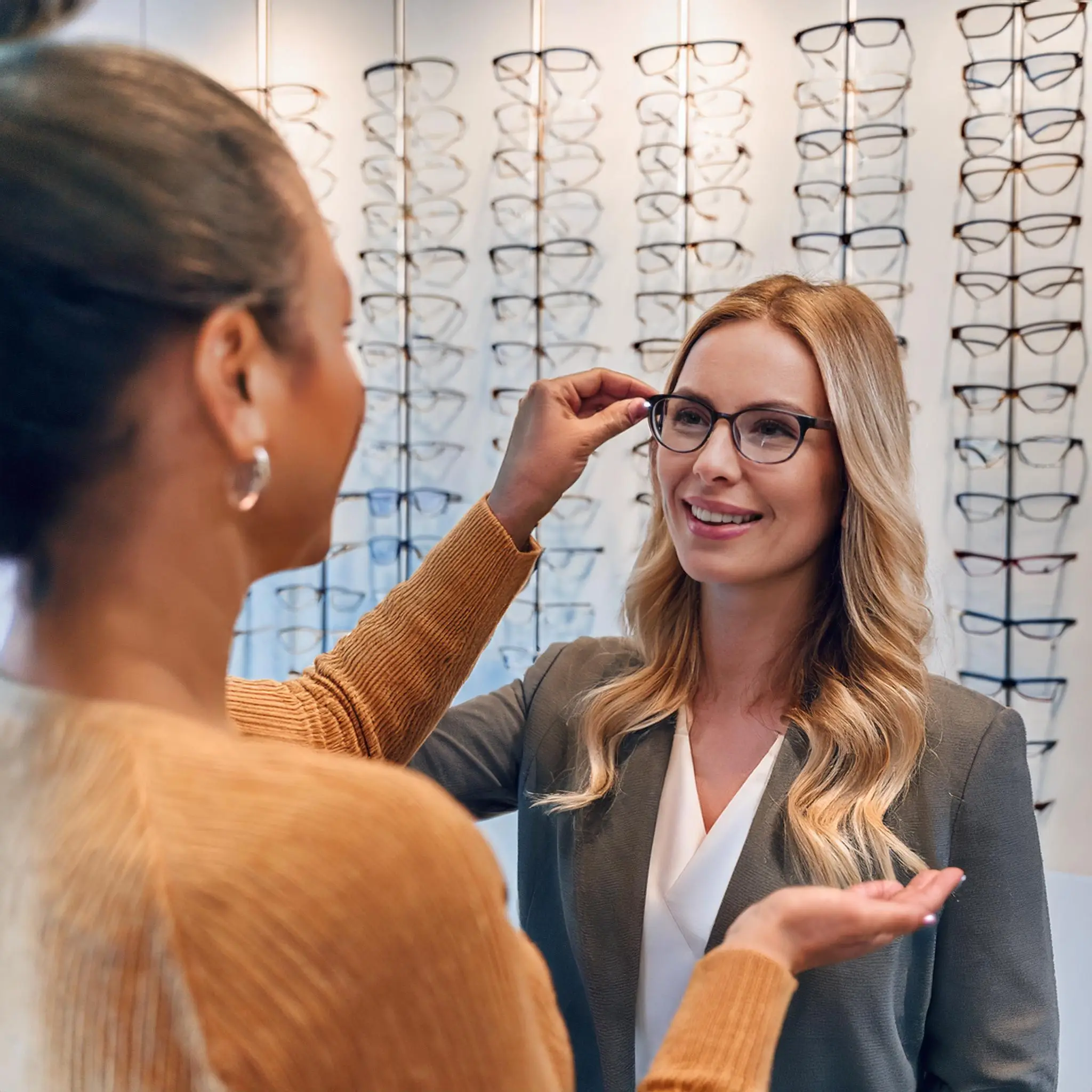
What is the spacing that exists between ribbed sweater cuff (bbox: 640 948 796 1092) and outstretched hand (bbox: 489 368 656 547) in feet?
1.95

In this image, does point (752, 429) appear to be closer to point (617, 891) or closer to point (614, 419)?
point (614, 419)

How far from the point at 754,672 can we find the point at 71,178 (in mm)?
1117

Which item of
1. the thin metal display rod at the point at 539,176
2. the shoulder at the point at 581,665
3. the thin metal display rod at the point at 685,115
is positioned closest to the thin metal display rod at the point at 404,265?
the thin metal display rod at the point at 539,176

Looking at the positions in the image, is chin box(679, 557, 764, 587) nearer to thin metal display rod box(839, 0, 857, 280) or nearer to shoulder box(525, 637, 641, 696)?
shoulder box(525, 637, 641, 696)

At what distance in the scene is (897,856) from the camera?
3.99 ft

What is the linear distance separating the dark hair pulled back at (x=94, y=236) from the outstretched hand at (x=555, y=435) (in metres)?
0.70

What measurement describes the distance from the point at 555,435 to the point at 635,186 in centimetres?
139

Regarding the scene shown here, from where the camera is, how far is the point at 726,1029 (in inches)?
25.2

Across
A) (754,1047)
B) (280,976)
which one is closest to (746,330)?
(754,1047)

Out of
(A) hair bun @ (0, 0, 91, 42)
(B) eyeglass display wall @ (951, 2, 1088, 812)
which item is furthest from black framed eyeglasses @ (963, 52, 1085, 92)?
(A) hair bun @ (0, 0, 91, 42)

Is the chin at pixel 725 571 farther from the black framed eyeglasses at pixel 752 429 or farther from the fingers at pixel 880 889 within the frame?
the fingers at pixel 880 889

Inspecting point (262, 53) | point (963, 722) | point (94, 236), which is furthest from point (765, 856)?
point (262, 53)

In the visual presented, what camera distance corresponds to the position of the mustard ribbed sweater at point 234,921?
1.42ft

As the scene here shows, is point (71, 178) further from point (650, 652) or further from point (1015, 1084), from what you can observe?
point (1015, 1084)
